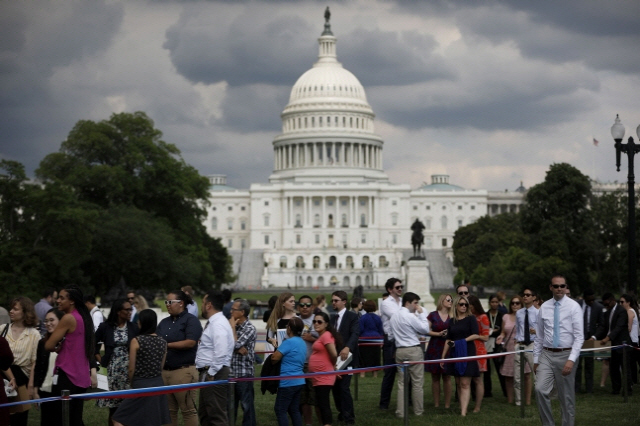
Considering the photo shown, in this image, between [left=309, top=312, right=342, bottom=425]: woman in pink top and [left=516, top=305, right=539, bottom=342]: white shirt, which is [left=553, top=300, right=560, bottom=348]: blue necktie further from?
[left=516, top=305, right=539, bottom=342]: white shirt

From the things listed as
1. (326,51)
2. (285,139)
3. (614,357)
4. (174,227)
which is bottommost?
(614,357)

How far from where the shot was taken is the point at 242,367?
13.1 m

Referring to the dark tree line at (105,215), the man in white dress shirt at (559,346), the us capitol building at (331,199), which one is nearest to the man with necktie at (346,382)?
the man in white dress shirt at (559,346)

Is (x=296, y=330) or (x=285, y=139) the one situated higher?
(x=285, y=139)

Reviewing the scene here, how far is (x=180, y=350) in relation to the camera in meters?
12.7

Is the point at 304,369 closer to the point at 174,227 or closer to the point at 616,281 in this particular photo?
the point at 616,281

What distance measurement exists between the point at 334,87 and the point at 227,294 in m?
127

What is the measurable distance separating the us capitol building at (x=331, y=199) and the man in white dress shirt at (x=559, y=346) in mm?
110442

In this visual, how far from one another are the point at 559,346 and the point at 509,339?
15.1ft

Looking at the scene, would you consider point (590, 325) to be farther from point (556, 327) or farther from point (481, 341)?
point (556, 327)

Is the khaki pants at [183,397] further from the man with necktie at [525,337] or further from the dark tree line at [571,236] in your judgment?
the dark tree line at [571,236]

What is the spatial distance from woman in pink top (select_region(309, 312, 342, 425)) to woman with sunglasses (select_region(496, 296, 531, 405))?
4117 millimetres

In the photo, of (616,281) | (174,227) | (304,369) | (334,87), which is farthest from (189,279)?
(334,87)

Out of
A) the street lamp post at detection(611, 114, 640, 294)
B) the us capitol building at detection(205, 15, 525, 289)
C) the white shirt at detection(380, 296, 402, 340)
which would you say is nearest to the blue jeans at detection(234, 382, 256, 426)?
the white shirt at detection(380, 296, 402, 340)
